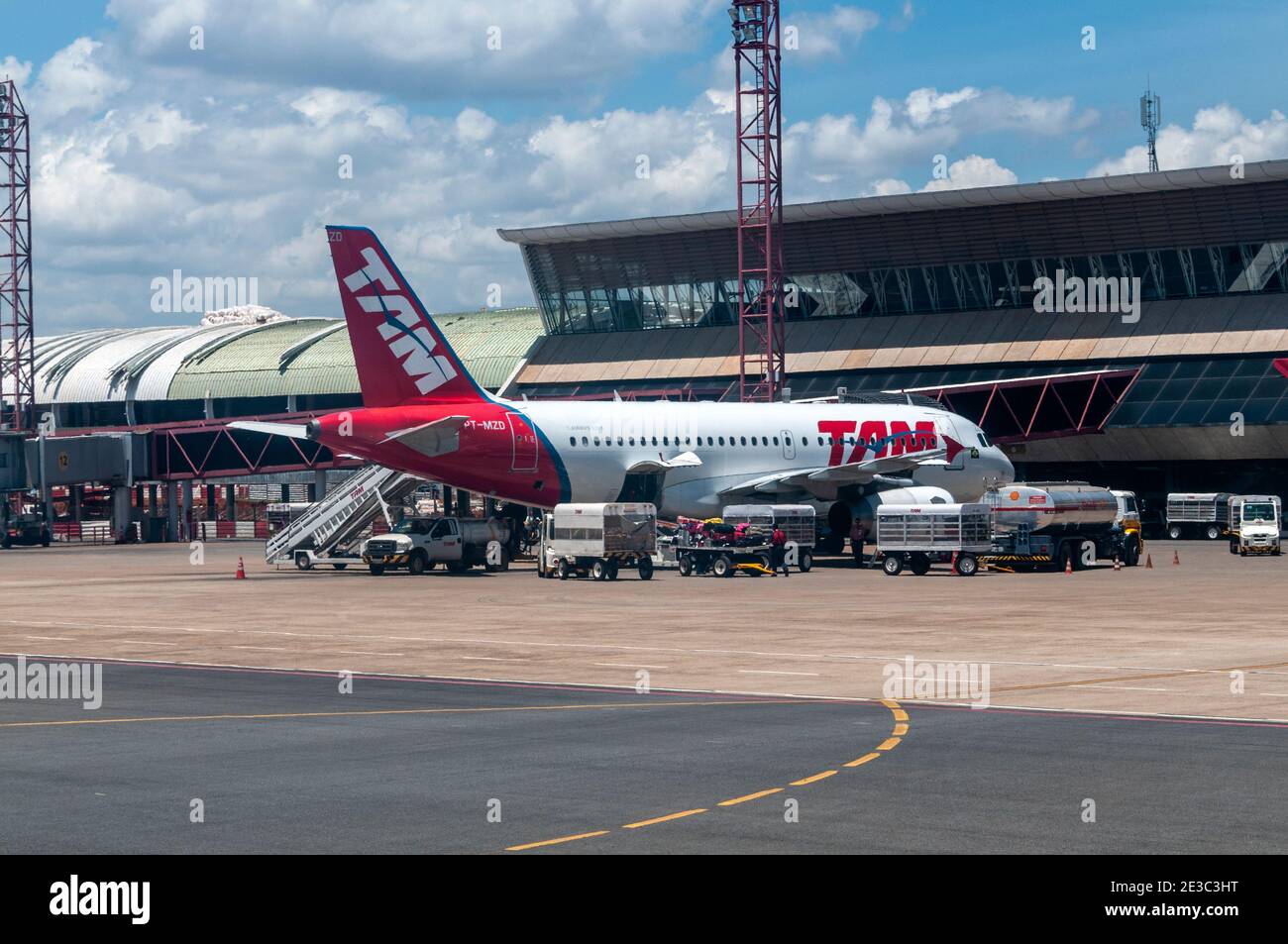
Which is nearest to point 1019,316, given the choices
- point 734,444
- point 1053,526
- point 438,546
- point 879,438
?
point 879,438

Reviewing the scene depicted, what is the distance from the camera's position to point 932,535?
55.4m

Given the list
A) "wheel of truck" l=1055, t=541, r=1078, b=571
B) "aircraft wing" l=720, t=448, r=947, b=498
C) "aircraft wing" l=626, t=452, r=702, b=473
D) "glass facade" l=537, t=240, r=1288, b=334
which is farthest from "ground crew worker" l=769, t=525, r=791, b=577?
"glass facade" l=537, t=240, r=1288, b=334

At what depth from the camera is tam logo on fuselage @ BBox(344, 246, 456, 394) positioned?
5491 centimetres

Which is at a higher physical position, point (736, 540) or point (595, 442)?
point (595, 442)

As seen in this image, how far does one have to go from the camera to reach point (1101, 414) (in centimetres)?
9231

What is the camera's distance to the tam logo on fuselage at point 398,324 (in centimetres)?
5491

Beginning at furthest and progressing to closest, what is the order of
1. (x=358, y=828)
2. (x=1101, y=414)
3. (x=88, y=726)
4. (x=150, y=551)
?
(x=1101, y=414), (x=150, y=551), (x=88, y=726), (x=358, y=828)

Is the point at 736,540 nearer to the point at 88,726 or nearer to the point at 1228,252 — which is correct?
the point at 88,726

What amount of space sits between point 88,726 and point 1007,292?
86482 millimetres

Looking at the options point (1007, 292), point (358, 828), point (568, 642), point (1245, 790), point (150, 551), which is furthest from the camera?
point (1007, 292)

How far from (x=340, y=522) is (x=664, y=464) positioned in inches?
512

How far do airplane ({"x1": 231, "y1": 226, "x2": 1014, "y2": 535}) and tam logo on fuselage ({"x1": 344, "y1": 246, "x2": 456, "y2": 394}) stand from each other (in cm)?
4

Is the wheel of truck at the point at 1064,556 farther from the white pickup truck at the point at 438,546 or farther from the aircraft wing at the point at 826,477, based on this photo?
the white pickup truck at the point at 438,546
